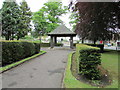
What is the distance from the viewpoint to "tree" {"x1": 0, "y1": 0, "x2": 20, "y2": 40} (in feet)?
53.9

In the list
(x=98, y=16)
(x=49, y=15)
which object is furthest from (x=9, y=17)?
(x=98, y=16)

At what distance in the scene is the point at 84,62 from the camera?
11.9 ft

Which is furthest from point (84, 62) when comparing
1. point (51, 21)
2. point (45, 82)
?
point (51, 21)

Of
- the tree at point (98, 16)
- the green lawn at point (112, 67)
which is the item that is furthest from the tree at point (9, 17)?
the green lawn at point (112, 67)

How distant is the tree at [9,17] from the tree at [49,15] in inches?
199

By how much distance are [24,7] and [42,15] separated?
899cm

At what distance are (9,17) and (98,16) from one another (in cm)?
1701

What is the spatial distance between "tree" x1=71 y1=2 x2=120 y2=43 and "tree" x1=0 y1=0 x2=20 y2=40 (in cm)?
1445

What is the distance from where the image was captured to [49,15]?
69.1 ft

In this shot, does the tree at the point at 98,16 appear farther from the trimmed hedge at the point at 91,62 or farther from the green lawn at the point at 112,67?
the trimmed hedge at the point at 91,62

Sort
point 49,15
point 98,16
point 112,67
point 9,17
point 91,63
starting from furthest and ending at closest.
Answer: point 49,15 → point 9,17 → point 98,16 → point 112,67 → point 91,63

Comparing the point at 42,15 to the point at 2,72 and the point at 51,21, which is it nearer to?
the point at 51,21

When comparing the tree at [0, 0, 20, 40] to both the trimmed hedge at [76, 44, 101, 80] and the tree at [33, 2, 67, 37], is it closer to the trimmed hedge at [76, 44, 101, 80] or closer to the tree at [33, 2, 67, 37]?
the tree at [33, 2, 67, 37]

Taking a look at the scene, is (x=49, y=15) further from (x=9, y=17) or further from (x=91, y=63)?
A: (x=91, y=63)
